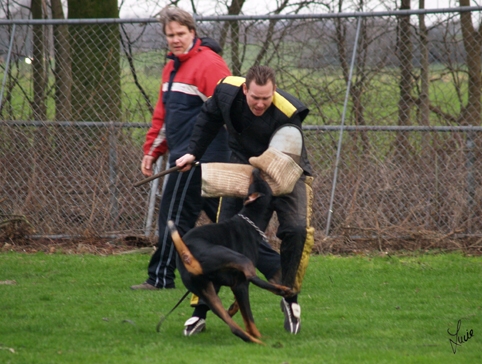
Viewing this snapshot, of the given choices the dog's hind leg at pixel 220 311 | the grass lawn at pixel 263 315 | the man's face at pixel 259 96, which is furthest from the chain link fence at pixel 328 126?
the dog's hind leg at pixel 220 311

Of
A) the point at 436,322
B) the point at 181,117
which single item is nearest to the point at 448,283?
the point at 436,322

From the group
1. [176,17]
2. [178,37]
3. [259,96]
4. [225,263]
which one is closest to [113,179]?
[178,37]

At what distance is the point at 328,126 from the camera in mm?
6695

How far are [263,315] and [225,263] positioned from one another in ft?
3.52

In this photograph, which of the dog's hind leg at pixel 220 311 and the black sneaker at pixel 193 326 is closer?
the dog's hind leg at pixel 220 311

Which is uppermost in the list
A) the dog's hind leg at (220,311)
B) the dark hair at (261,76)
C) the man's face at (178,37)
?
the man's face at (178,37)

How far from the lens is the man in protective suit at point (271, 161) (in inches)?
152

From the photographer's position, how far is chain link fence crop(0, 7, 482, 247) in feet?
21.8

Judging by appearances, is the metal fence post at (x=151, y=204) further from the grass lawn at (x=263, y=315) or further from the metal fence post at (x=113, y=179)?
the grass lawn at (x=263, y=315)

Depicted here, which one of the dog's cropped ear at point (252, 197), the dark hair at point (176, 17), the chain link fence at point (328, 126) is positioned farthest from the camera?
the chain link fence at point (328, 126)

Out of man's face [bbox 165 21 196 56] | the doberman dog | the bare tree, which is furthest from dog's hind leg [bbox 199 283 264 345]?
the bare tree

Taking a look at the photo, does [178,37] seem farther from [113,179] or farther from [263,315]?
[113,179]

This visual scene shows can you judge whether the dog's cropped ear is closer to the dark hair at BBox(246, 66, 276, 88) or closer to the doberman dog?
the doberman dog

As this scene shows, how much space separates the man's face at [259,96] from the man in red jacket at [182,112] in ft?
3.43
